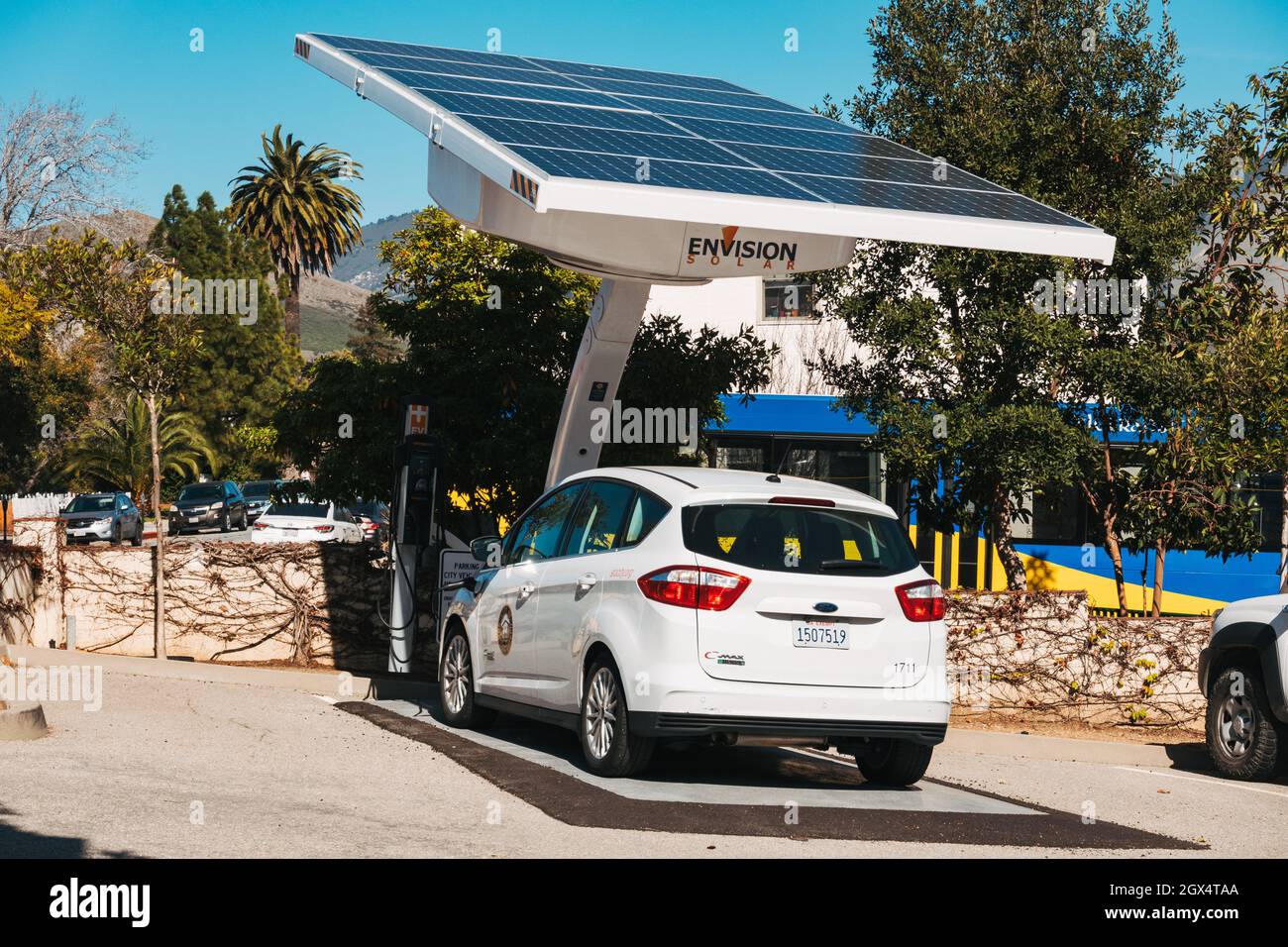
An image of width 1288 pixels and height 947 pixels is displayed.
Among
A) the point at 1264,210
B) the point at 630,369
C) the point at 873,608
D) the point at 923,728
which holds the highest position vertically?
the point at 1264,210

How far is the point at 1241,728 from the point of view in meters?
10.8

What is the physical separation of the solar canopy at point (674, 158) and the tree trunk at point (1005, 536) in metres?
4.21

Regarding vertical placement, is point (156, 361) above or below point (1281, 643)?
above

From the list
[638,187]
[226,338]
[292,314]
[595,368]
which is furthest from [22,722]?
[292,314]

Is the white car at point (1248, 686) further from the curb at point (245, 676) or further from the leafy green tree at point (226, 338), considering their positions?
the leafy green tree at point (226, 338)

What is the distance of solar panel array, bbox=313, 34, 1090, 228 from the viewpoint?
10664 millimetres

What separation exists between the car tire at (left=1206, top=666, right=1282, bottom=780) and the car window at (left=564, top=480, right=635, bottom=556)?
489cm

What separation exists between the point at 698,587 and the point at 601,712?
1098mm

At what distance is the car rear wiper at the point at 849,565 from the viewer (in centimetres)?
841

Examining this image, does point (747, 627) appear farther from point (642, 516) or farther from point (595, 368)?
point (595, 368)

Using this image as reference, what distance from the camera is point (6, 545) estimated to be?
17.6 meters
